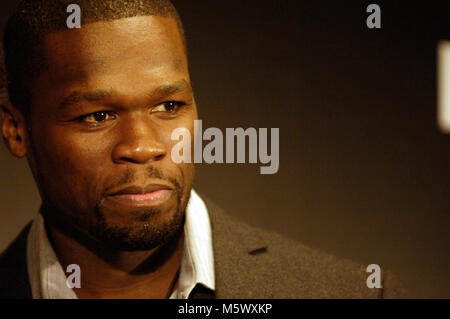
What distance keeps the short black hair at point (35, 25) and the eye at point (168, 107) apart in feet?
0.51

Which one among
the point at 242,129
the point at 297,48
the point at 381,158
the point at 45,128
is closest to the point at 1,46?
the point at 45,128

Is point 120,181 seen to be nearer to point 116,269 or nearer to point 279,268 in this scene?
point 116,269

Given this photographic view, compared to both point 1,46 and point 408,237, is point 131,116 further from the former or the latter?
point 408,237

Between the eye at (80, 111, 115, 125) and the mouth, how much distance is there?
14cm

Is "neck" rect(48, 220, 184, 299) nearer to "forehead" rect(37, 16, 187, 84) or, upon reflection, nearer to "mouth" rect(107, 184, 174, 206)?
"mouth" rect(107, 184, 174, 206)

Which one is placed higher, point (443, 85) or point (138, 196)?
point (443, 85)

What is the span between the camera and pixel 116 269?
49.9 inches

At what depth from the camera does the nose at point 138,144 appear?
1120mm

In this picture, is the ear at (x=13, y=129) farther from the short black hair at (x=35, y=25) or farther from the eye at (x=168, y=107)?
the eye at (x=168, y=107)

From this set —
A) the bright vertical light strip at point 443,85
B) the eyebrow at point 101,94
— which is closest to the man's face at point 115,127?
the eyebrow at point 101,94

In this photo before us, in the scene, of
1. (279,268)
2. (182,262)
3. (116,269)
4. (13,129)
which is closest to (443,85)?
(279,268)

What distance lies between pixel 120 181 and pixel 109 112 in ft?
0.45

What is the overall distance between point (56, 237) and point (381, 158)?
824 mm

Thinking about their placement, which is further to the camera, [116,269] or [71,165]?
[116,269]
